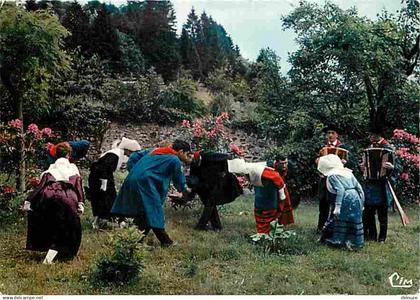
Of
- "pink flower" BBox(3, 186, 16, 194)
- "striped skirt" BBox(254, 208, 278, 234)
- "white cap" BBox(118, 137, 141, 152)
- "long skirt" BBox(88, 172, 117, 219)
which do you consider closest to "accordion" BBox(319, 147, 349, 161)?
"striped skirt" BBox(254, 208, 278, 234)

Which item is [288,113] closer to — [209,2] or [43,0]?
[209,2]

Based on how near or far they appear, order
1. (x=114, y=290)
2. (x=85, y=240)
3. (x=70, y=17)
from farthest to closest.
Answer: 1. (x=70, y=17)
2. (x=85, y=240)
3. (x=114, y=290)

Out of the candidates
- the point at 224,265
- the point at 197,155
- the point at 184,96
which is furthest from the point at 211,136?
the point at 224,265

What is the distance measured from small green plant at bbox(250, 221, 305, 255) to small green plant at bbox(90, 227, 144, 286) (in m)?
0.91

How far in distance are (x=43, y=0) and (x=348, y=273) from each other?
119 inches

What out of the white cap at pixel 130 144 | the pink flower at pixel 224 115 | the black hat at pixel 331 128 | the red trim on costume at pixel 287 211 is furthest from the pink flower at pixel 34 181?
the black hat at pixel 331 128

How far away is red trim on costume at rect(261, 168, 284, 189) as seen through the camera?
4.72m

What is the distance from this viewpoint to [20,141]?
192 inches

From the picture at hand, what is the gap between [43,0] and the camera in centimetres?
482

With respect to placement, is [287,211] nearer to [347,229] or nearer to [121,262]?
[347,229]

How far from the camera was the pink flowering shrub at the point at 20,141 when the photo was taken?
485 centimetres

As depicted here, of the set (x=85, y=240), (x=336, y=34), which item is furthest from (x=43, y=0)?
(x=336, y=34)

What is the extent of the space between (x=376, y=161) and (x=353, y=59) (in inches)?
31.5

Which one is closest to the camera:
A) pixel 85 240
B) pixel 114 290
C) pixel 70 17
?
pixel 114 290
